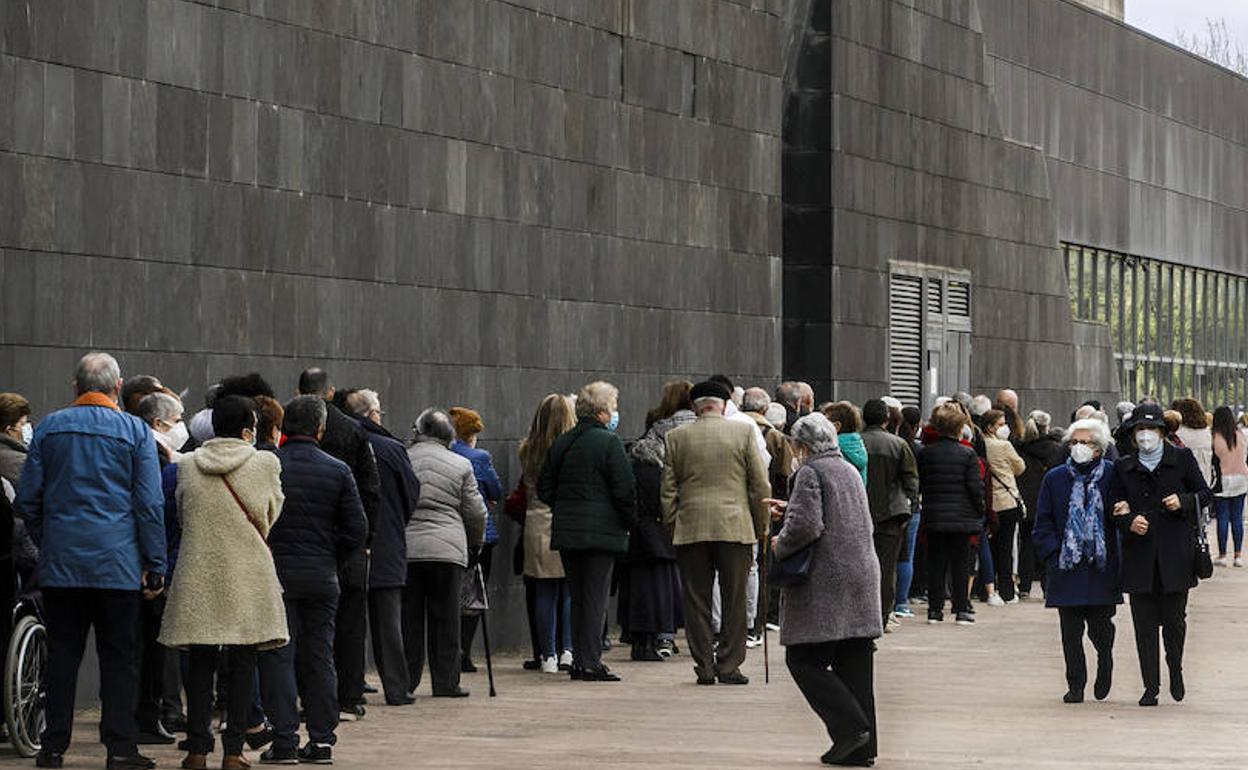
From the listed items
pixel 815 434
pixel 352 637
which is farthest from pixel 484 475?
pixel 815 434

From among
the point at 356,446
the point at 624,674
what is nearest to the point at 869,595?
the point at 356,446

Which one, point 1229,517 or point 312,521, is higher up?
point 312,521

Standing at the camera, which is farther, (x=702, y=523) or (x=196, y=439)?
(x=702, y=523)

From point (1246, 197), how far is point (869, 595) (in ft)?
119

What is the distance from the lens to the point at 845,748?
12641mm

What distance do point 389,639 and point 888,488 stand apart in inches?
246

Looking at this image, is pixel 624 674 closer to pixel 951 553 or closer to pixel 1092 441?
pixel 1092 441

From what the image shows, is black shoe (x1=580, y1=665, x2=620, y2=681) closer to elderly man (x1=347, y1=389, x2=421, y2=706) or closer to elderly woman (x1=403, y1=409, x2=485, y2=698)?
elderly woman (x1=403, y1=409, x2=485, y2=698)

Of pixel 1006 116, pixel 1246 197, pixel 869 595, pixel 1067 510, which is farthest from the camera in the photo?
pixel 1246 197

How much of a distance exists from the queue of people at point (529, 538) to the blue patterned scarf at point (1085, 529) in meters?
0.01

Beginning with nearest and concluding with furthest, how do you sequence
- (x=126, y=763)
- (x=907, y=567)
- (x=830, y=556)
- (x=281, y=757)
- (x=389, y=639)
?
1. (x=126, y=763)
2. (x=281, y=757)
3. (x=830, y=556)
4. (x=389, y=639)
5. (x=907, y=567)

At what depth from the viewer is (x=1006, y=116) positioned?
35594 mm

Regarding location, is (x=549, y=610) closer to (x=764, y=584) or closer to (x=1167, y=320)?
(x=764, y=584)

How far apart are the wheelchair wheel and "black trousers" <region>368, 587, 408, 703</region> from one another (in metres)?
2.57
